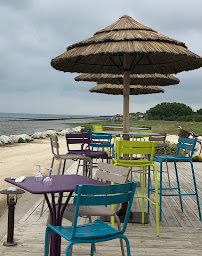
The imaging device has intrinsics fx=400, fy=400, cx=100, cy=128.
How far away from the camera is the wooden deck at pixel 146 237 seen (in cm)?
421

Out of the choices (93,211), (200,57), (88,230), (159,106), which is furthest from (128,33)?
(159,106)

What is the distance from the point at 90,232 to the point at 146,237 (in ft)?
5.92

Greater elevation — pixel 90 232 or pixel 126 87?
pixel 126 87

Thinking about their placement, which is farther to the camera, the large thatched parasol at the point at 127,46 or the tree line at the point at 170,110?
the tree line at the point at 170,110

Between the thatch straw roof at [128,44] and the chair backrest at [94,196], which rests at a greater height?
the thatch straw roof at [128,44]

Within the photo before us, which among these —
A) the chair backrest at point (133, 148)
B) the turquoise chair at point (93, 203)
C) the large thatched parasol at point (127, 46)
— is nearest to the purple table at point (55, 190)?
the turquoise chair at point (93, 203)

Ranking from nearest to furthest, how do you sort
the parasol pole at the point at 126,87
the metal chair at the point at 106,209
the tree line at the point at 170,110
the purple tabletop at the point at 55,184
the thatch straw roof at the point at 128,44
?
the purple tabletop at the point at 55,184 → the metal chair at the point at 106,209 → the thatch straw roof at the point at 128,44 → the parasol pole at the point at 126,87 → the tree line at the point at 170,110

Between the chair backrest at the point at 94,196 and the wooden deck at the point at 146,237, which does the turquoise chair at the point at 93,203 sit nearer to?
the chair backrest at the point at 94,196

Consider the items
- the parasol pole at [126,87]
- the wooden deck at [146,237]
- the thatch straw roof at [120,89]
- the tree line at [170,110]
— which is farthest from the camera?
the tree line at [170,110]

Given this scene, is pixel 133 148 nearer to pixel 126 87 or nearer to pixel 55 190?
pixel 126 87

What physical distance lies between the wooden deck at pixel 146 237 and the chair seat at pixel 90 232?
1079 millimetres

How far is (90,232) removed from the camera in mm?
3047

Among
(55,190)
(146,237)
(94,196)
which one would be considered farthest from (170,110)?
(94,196)

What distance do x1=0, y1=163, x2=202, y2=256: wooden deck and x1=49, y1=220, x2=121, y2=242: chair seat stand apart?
1.08m
